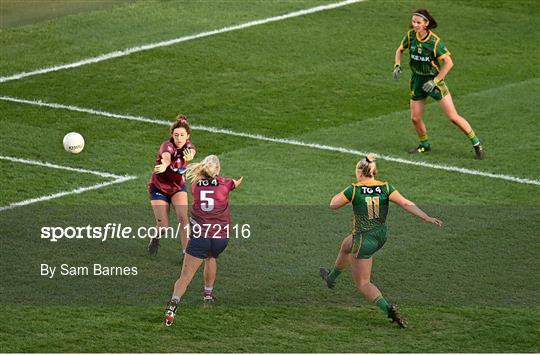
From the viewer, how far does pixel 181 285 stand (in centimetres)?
1470

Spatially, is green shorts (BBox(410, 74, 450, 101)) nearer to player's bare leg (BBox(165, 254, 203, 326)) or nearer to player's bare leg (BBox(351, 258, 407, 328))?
player's bare leg (BBox(351, 258, 407, 328))

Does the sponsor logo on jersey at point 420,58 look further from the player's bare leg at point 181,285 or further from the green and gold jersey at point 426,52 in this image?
the player's bare leg at point 181,285

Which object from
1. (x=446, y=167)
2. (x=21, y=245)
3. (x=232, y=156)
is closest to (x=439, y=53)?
(x=446, y=167)

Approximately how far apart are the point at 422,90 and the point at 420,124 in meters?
0.49

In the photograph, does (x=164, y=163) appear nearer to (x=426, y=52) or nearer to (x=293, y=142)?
(x=293, y=142)

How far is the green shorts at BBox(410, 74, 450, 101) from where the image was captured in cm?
2033

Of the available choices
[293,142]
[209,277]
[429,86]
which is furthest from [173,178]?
[429,86]

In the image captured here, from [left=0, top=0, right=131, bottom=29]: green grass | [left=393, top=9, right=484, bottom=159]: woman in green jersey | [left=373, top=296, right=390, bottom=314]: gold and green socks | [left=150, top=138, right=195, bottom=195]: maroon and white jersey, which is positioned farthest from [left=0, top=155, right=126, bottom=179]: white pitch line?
[left=0, top=0, right=131, bottom=29]: green grass

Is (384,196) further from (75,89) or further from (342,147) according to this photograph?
(75,89)

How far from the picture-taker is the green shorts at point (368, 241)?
48.2ft

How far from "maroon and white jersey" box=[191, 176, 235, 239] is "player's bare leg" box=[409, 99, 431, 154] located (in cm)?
633

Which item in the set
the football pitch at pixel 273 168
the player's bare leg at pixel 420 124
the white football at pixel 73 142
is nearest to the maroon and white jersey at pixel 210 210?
the football pitch at pixel 273 168

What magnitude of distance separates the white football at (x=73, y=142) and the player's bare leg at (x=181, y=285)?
592 centimetres

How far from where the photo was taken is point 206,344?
14102 mm
